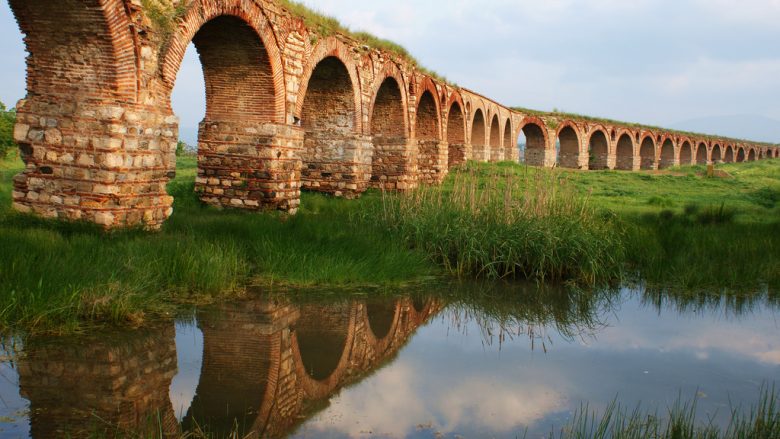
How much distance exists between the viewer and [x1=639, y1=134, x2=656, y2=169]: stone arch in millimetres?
46594

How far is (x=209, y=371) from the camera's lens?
13.3 ft

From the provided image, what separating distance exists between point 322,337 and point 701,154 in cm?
5867

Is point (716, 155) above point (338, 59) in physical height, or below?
below

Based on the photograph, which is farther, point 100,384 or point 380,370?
point 380,370

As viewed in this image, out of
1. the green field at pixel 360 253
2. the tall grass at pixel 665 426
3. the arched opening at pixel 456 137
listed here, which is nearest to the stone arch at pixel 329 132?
the green field at pixel 360 253

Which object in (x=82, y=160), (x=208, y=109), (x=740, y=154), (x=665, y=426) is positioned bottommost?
(x=665, y=426)

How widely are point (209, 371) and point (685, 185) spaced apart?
640 inches

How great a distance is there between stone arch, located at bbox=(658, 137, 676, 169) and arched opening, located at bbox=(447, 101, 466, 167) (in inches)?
1218

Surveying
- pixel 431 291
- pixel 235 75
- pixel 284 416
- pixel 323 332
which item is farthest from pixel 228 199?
pixel 284 416

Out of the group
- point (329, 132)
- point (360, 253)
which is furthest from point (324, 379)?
point (329, 132)

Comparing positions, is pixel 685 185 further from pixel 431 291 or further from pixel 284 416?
pixel 284 416

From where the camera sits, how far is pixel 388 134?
661 inches

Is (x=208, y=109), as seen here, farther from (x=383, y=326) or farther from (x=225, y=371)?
(x=225, y=371)

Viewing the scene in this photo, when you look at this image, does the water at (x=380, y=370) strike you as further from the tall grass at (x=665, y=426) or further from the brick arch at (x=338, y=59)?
the brick arch at (x=338, y=59)
